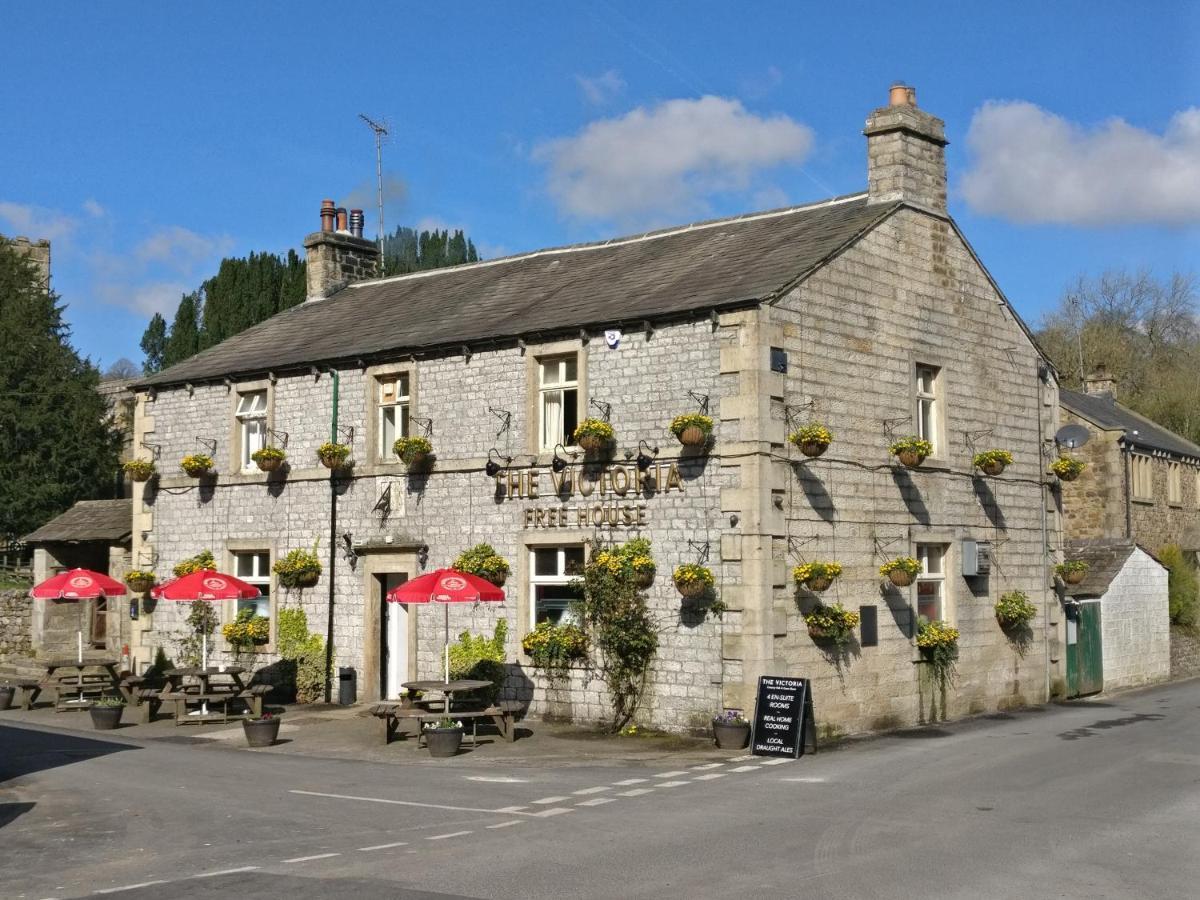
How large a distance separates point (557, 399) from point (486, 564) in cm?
273

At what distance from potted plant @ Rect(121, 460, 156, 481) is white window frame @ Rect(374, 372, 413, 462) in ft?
18.1

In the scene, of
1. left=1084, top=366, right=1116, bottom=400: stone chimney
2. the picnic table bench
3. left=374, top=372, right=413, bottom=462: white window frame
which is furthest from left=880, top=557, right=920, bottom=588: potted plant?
left=1084, top=366, right=1116, bottom=400: stone chimney

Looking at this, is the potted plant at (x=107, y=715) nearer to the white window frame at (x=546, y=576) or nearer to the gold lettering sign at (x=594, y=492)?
the white window frame at (x=546, y=576)

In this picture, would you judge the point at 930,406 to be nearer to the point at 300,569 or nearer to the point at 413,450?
the point at 413,450

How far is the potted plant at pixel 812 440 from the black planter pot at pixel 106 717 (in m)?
11.1

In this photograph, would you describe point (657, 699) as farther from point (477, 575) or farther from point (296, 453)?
point (296, 453)

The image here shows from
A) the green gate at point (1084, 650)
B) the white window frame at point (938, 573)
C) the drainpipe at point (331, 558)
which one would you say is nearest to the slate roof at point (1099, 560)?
the green gate at point (1084, 650)

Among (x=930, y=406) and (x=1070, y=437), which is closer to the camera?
(x=930, y=406)

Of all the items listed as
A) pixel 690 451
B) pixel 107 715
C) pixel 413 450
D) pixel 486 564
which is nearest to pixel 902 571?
pixel 690 451

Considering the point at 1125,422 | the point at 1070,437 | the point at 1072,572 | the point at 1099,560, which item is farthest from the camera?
the point at 1125,422

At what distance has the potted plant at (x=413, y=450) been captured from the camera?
2122 cm

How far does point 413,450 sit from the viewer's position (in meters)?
21.2

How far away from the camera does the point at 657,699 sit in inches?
728

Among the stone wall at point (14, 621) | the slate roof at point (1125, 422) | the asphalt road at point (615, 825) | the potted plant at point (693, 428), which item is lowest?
the asphalt road at point (615, 825)
